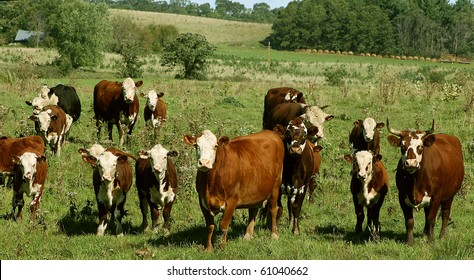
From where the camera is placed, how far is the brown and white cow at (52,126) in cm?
1552

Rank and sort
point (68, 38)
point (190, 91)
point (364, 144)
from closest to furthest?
point (364, 144) < point (190, 91) < point (68, 38)

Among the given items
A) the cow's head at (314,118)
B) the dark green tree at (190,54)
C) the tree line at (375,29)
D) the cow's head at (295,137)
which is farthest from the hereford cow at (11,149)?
the tree line at (375,29)

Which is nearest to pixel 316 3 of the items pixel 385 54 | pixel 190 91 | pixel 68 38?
pixel 385 54

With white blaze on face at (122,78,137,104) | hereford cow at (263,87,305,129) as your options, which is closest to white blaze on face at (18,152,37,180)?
hereford cow at (263,87,305,129)

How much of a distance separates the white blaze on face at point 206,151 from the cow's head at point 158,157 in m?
1.47

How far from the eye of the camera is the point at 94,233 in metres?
10.6

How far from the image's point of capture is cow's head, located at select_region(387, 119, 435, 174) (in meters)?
9.15

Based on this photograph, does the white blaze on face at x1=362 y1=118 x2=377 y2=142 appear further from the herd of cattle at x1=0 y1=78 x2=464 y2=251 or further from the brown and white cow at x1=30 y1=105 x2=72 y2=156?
the brown and white cow at x1=30 y1=105 x2=72 y2=156

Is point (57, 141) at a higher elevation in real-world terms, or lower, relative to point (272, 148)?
lower

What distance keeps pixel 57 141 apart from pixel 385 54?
9732cm

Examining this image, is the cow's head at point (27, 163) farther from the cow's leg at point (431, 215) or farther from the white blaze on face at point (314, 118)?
the cow's leg at point (431, 215)

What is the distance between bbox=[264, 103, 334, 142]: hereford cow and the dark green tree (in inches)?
1089

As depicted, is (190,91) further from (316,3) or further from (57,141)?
(316,3)

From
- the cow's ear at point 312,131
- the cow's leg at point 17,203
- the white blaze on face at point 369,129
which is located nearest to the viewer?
the cow's leg at point 17,203
